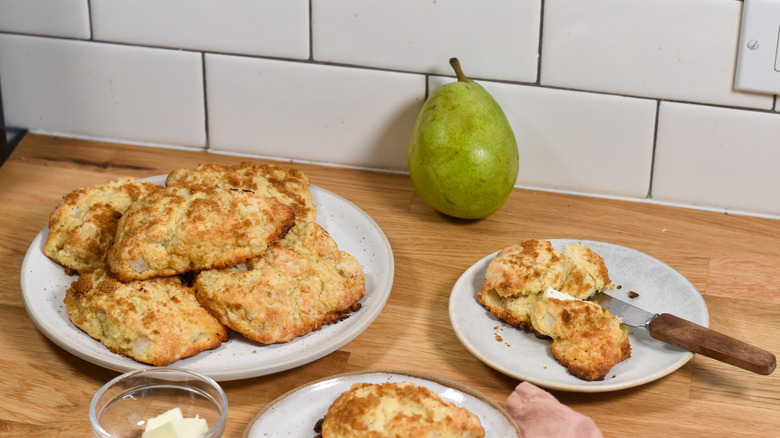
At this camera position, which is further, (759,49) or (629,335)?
(759,49)

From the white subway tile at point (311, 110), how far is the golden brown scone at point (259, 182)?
198 mm

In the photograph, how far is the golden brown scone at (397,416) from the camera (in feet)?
2.35

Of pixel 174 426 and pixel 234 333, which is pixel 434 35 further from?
pixel 174 426

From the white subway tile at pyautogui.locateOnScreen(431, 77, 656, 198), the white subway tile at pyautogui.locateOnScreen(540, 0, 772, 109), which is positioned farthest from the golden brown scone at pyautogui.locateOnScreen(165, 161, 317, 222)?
the white subway tile at pyautogui.locateOnScreen(540, 0, 772, 109)

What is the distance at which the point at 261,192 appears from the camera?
1.03 metres

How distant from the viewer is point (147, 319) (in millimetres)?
833

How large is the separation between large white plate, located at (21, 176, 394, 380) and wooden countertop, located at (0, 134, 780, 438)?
0.04 metres

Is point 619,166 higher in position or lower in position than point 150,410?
higher

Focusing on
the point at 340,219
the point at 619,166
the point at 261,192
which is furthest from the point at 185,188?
the point at 619,166

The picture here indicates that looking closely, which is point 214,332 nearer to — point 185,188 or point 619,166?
point 185,188

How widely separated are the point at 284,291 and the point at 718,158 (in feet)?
2.12

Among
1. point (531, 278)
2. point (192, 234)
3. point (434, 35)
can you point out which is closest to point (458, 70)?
point (434, 35)

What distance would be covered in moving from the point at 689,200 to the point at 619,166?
0.11m

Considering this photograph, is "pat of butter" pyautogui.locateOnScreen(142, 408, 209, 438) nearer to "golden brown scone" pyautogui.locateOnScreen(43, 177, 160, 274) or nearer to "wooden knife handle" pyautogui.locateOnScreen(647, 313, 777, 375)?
"golden brown scone" pyautogui.locateOnScreen(43, 177, 160, 274)
